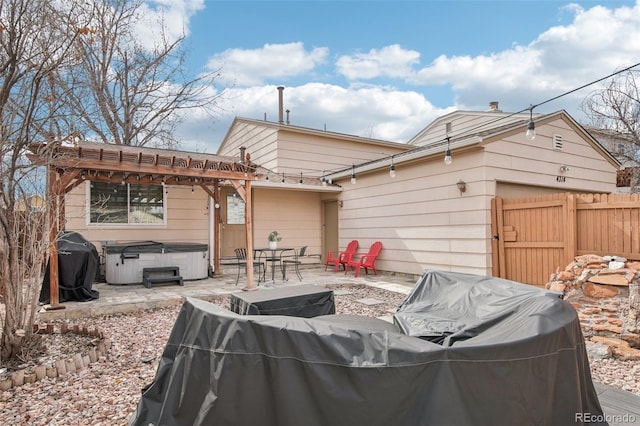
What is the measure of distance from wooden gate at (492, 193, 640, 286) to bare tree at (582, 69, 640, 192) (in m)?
6.46

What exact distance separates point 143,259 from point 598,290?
7.63 m

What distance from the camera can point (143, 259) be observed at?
770cm

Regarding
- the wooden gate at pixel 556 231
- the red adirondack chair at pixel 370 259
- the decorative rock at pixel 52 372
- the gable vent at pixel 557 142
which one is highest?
the gable vent at pixel 557 142

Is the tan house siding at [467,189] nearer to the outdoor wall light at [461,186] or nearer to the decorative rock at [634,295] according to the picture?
Result: the outdoor wall light at [461,186]

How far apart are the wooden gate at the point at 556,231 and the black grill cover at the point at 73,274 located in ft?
22.7

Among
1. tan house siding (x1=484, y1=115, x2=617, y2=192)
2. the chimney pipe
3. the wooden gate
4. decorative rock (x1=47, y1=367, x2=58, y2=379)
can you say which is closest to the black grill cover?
decorative rock (x1=47, y1=367, x2=58, y2=379)

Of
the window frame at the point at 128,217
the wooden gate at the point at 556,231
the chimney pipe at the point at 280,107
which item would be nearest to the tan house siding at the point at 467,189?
the wooden gate at the point at 556,231

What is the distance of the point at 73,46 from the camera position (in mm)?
3803

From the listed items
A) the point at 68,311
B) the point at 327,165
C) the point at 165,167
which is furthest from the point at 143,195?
the point at 327,165

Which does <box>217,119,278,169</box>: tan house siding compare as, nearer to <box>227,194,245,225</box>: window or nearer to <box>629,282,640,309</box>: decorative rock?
<box>227,194,245,225</box>: window

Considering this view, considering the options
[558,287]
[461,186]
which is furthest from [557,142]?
[558,287]

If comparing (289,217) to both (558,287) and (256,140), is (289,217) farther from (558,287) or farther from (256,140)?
(558,287)

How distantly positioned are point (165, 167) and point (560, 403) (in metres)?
6.25

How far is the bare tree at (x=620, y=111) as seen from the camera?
10.4 meters
